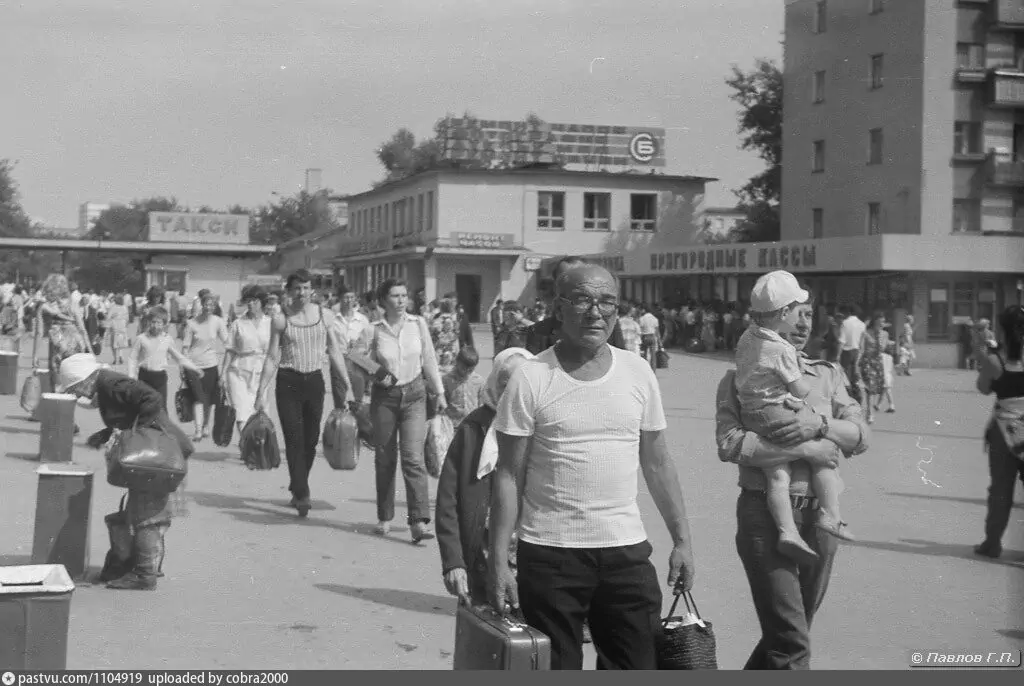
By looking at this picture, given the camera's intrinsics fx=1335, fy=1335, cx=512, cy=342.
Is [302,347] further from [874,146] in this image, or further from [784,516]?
[874,146]

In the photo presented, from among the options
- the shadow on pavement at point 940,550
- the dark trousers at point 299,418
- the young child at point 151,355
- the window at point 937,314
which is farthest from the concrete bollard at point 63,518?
the window at point 937,314

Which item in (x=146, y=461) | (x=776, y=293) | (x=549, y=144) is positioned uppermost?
(x=549, y=144)

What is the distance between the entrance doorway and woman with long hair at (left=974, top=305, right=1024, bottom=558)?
49108 mm

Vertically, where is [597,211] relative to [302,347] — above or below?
above

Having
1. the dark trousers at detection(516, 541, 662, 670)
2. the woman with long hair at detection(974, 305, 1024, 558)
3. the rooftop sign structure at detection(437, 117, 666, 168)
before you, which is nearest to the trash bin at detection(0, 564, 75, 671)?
the dark trousers at detection(516, 541, 662, 670)

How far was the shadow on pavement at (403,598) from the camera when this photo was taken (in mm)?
6691

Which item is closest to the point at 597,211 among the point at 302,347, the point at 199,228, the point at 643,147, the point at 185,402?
the point at 643,147

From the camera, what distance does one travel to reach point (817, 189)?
49.0 meters

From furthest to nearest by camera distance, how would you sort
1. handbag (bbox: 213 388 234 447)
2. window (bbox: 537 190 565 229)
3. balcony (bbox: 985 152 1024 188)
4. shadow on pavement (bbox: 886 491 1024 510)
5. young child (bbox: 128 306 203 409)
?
1. window (bbox: 537 190 565 229)
2. balcony (bbox: 985 152 1024 188)
3. young child (bbox: 128 306 203 409)
4. handbag (bbox: 213 388 234 447)
5. shadow on pavement (bbox: 886 491 1024 510)

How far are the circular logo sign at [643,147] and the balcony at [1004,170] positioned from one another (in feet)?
69.2

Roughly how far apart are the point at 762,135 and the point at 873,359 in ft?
142

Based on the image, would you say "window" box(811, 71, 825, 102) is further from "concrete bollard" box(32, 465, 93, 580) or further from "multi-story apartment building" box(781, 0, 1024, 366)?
"concrete bollard" box(32, 465, 93, 580)

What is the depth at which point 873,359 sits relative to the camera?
2014cm

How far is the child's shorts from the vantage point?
474 centimetres
